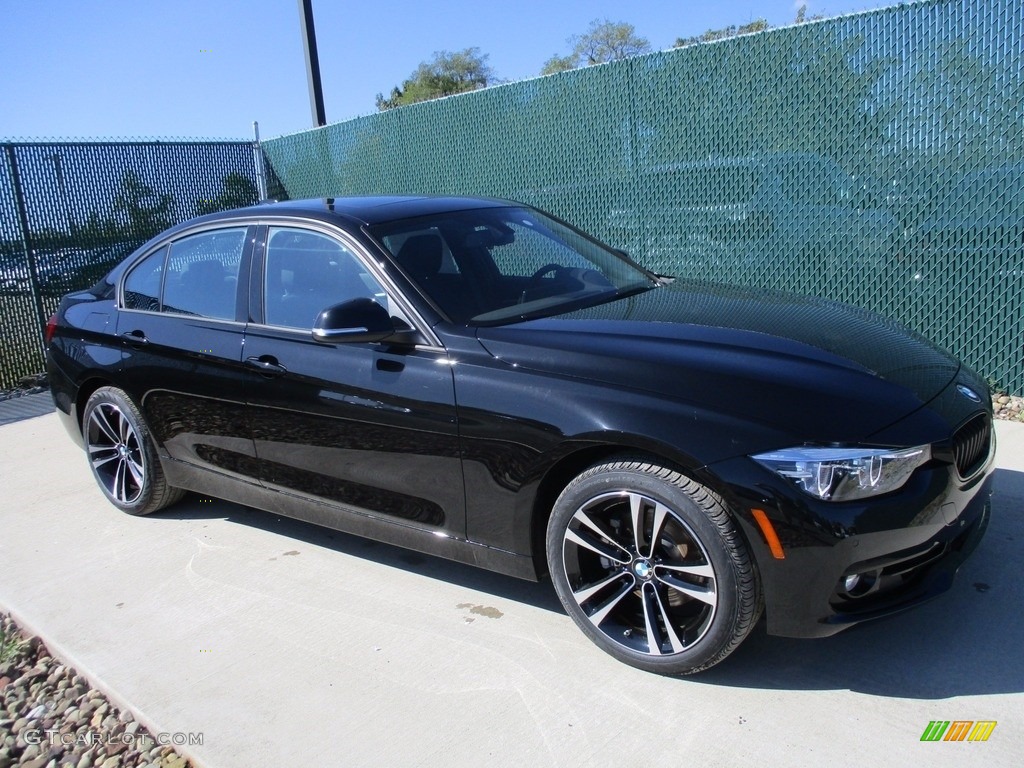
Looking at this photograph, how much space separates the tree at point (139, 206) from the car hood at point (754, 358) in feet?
26.8

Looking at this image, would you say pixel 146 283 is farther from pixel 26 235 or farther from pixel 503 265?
pixel 26 235

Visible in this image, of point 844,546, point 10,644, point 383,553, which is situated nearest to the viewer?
point 844,546

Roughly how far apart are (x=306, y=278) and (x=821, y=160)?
417cm

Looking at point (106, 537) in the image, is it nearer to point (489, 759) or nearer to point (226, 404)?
point (226, 404)

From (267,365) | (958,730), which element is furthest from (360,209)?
(958,730)

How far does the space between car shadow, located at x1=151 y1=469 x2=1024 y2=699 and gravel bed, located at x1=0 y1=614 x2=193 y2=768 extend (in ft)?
4.82

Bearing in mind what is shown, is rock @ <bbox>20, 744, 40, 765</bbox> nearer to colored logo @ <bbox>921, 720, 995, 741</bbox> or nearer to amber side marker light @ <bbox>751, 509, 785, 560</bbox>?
amber side marker light @ <bbox>751, 509, 785, 560</bbox>

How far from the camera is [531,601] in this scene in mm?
3730

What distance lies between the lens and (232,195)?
37.3ft

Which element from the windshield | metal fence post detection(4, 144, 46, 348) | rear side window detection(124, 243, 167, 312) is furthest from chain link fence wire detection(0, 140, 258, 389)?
the windshield

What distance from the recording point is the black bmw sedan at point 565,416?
9.04 feet

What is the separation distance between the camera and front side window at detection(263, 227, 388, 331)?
12.6 feet

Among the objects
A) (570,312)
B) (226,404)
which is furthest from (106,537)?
(570,312)

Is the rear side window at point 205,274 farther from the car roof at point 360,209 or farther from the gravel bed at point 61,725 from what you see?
the gravel bed at point 61,725
